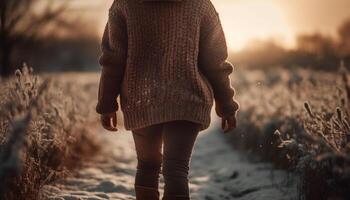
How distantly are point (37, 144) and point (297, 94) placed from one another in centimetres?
378

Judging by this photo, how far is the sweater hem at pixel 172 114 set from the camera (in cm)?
256

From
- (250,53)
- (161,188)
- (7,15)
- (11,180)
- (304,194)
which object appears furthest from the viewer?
(250,53)

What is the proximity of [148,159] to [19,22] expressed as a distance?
Result: 14343mm

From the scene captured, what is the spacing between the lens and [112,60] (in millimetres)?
2729

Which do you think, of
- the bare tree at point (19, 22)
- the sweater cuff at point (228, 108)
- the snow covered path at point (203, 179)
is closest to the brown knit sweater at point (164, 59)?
the sweater cuff at point (228, 108)

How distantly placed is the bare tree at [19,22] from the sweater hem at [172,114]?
A: 13299 mm

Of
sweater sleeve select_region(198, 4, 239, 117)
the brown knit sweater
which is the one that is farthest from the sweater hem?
sweater sleeve select_region(198, 4, 239, 117)

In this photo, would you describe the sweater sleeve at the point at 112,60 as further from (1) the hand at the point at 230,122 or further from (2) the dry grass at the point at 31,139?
(1) the hand at the point at 230,122

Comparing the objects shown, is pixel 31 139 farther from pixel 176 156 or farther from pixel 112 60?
pixel 176 156

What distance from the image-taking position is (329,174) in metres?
3.12

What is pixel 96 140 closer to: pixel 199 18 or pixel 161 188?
pixel 161 188

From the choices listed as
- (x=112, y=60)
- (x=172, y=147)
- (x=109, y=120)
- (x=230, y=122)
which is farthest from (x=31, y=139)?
(x=230, y=122)

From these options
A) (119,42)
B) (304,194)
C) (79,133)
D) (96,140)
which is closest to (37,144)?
(119,42)

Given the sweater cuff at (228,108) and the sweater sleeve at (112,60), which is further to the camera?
the sweater cuff at (228,108)
